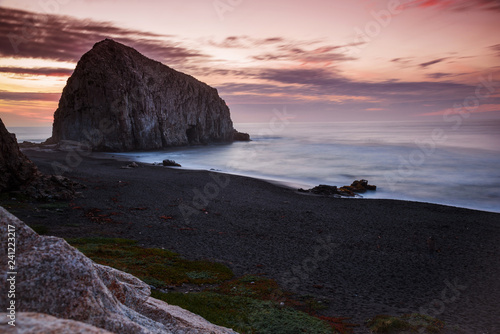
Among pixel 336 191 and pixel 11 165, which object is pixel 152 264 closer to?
pixel 11 165

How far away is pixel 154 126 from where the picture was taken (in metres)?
86.4

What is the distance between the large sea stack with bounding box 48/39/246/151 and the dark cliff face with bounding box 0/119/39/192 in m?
55.3

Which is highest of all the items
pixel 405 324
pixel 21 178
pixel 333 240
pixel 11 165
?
pixel 11 165

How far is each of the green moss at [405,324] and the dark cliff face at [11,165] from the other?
22895mm

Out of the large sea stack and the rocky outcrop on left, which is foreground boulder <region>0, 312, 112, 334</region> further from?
the large sea stack

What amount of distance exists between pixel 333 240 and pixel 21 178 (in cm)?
2132

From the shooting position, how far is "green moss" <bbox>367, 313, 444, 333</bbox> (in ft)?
31.5

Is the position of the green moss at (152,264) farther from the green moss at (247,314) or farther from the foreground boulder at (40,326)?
the foreground boulder at (40,326)

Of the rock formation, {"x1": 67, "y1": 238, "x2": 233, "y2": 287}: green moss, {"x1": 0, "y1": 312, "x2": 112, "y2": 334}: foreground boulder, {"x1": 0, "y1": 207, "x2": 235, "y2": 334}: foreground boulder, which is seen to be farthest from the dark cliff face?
the rock formation

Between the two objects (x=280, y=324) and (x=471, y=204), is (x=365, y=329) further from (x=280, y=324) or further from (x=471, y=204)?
(x=471, y=204)

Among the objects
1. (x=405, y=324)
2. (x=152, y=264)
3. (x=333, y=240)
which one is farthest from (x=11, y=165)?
(x=405, y=324)

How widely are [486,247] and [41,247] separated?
2266cm

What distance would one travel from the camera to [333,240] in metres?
19.3

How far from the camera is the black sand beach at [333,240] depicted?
1241cm
